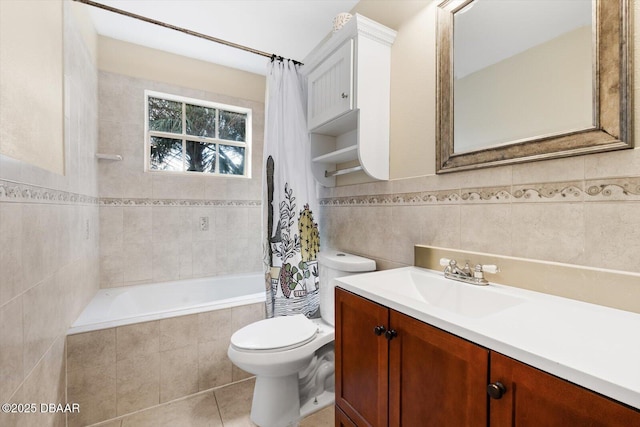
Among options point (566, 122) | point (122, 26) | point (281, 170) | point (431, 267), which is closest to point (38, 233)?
point (281, 170)

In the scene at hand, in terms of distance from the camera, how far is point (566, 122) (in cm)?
85

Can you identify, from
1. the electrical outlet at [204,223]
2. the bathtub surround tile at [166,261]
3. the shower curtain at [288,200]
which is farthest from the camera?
the electrical outlet at [204,223]

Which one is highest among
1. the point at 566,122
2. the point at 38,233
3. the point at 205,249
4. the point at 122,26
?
the point at 122,26

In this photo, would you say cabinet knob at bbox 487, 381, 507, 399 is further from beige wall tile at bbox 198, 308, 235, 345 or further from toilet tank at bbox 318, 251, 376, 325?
beige wall tile at bbox 198, 308, 235, 345

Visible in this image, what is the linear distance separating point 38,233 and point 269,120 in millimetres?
1393

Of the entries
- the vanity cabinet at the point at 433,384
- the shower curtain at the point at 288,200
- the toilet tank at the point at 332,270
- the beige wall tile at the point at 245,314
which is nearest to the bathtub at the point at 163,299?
the beige wall tile at the point at 245,314

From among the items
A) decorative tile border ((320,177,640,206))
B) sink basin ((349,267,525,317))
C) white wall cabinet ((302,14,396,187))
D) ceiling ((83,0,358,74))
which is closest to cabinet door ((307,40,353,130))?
white wall cabinet ((302,14,396,187))

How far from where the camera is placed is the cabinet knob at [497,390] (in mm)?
552

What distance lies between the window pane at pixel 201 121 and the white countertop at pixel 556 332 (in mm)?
2413

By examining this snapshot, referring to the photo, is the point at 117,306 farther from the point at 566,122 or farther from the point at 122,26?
the point at 566,122

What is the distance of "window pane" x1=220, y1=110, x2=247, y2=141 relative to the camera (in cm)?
279

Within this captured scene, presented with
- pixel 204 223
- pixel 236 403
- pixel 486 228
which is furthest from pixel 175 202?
pixel 486 228

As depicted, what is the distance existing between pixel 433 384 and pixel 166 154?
8.92ft

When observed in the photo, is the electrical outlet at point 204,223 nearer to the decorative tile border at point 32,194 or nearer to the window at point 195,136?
the window at point 195,136
